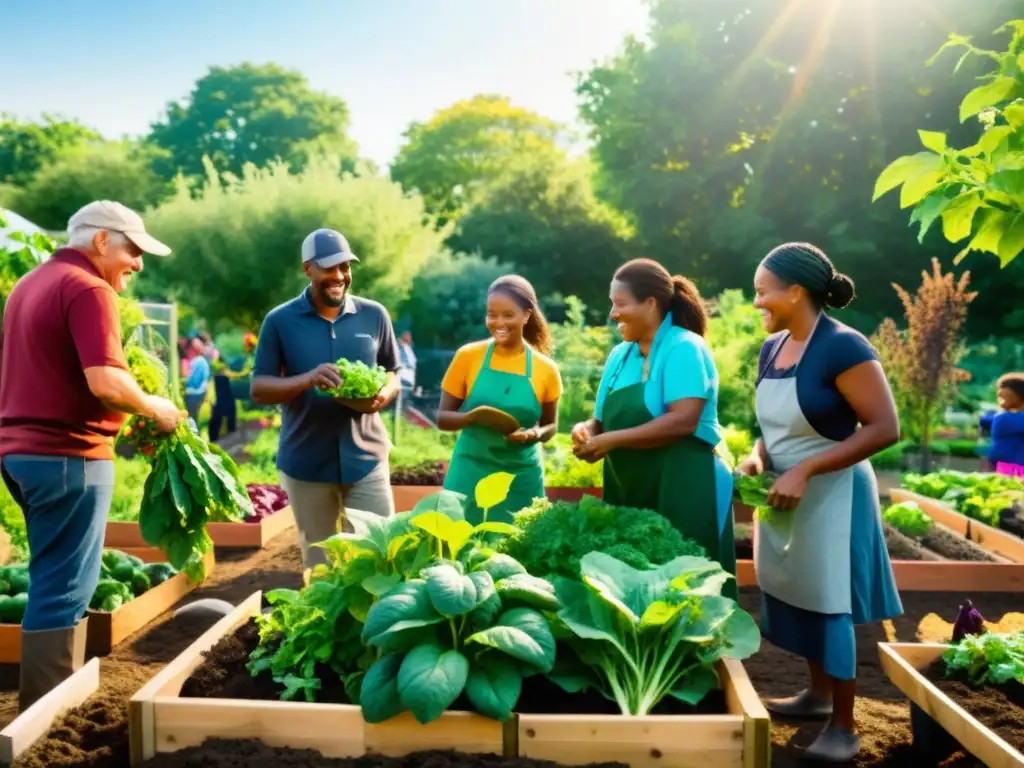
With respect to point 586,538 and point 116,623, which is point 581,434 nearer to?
point 586,538

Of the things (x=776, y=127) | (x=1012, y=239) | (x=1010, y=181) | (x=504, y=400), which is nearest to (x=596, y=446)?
(x=504, y=400)

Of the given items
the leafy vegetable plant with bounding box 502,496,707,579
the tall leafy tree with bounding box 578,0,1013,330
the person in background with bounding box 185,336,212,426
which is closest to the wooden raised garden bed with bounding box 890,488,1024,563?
the leafy vegetable plant with bounding box 502,496,707,579

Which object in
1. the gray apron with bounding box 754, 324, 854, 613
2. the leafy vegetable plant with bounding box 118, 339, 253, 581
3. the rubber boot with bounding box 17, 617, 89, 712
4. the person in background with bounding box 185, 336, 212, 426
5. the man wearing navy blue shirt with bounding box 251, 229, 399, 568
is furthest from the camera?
the person in background with bounding box 185, 336, 212, 426

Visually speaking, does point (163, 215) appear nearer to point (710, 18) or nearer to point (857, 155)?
point (710, 18)

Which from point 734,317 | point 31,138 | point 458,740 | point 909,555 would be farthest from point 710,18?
point 31,138

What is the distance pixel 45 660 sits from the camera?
3559 mm

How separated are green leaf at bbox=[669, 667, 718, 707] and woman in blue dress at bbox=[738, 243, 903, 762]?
0.76 metres

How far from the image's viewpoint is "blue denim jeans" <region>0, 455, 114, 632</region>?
3.49 m

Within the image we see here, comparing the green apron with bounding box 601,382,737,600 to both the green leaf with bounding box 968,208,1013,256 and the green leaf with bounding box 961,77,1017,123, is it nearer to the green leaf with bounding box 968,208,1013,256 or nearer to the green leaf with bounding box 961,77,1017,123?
the green leaf with bounding box 968,208,1013,256

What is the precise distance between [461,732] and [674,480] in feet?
4.80

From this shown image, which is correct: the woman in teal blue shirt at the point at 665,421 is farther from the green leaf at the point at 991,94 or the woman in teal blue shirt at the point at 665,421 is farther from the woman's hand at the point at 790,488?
the green leaf at the point at 991,94

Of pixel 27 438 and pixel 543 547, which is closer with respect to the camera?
pixel 543 547

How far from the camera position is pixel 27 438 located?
11.5 feet

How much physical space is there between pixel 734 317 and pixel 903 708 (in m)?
8.02
